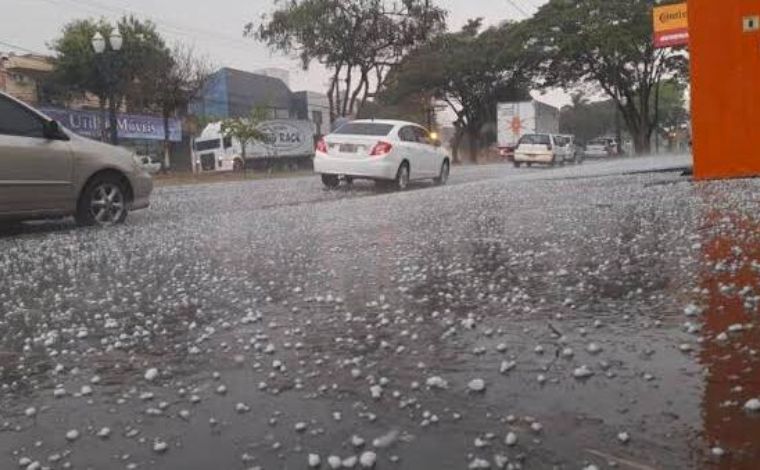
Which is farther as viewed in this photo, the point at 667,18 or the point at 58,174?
the point at 667,18

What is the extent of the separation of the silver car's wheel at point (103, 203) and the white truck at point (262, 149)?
31.8 metres

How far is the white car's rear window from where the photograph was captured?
629 inches

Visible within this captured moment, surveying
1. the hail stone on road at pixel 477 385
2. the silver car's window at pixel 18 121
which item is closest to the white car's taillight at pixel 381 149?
the silver car's window at pixel 18 121

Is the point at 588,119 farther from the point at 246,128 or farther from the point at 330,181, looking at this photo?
the point at 330,181

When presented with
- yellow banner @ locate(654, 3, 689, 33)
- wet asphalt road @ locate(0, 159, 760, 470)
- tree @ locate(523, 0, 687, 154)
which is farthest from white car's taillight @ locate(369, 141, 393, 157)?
tree @ locate(523, 0, 687, 154)

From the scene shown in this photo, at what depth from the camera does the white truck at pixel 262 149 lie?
42.9m

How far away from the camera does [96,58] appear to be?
136 ft

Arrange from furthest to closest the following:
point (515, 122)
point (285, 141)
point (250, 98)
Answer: point (250, 98) → point (515, 122) → point (285, 141)

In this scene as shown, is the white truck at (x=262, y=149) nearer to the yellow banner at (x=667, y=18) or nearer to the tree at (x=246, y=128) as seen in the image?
the tree at (x=246, y=128)

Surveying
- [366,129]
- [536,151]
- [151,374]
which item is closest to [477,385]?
[151,374]

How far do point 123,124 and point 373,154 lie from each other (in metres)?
28.4

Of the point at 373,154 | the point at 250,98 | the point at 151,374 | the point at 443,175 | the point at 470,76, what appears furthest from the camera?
the point at 250,98

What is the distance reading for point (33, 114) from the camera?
896 centimetres

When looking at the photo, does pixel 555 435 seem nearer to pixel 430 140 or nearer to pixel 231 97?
pixel 430 140
